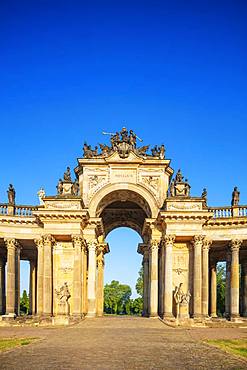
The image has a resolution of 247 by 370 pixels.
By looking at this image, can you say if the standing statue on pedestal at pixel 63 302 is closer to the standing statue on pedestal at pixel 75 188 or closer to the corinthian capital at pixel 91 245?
the corinthian capital at pixel 91 245

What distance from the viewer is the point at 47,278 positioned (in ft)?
156

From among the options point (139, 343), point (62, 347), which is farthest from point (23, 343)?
point (139, 343)

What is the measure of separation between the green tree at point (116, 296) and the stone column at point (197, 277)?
93748 mm

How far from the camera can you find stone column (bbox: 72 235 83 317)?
4725cm

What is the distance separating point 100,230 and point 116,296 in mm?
116422

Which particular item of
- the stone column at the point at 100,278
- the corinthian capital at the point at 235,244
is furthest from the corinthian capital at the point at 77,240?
the corinthian capital at the point at 235,244

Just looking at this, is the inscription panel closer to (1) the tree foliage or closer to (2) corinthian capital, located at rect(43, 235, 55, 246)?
(2) corinthian capital, located at rect(43, 235, 55, 246)

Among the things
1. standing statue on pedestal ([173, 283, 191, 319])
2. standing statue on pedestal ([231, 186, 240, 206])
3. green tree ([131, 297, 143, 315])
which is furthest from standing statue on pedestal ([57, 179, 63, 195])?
green tree ([131, 297, 143, 315])

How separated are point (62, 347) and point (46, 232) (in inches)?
1009

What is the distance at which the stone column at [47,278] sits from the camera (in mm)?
47250

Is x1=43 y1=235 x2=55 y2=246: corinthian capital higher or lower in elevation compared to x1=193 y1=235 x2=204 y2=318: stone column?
higher

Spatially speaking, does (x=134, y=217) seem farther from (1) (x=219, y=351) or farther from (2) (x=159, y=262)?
(1) (x=219, y=351)

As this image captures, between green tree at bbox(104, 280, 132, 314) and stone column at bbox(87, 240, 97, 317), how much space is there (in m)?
90.2

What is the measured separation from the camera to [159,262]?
51500 millimetres
